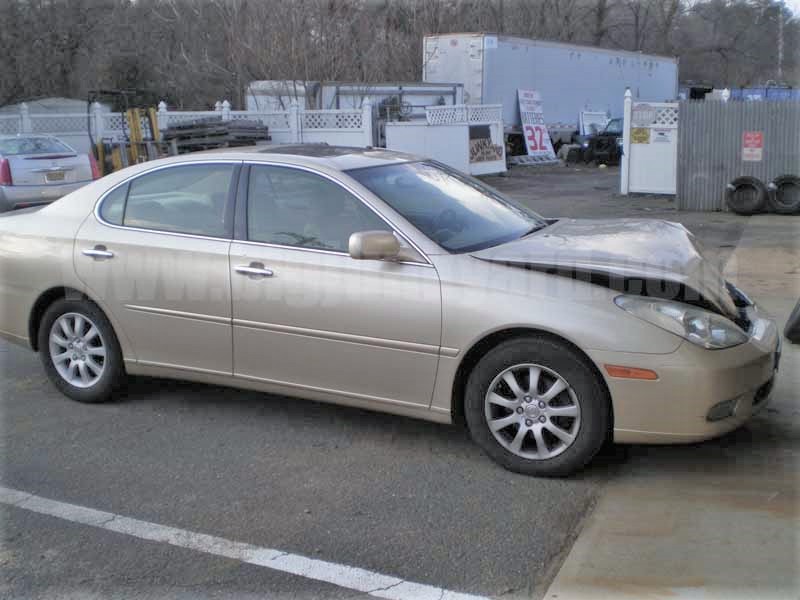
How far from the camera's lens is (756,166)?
15.3 meters

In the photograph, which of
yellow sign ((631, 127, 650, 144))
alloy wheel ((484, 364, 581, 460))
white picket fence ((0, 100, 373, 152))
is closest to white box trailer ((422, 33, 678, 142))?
white picket fence ((0, 100, 373, 152))

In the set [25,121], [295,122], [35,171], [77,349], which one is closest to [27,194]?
[35,171]

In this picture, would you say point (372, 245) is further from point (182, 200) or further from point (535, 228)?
point (182, 200)

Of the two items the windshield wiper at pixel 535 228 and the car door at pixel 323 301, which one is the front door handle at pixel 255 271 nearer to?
the car door at pixel 323 301

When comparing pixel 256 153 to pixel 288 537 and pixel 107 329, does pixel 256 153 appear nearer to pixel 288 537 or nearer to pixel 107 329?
pixel 107 329

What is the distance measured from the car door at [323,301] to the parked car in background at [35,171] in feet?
36.1

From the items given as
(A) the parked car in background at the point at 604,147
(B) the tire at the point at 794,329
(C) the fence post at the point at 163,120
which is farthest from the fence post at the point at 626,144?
(C) the fence post at the point at 163,120

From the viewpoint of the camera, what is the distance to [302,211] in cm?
499

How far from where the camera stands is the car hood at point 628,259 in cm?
436

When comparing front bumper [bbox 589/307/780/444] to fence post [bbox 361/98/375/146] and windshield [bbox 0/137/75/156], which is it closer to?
windshield [bbox 0/137/75/156]

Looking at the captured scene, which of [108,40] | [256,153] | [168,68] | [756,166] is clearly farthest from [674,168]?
[108,40]

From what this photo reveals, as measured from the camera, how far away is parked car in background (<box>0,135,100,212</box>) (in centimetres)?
1463

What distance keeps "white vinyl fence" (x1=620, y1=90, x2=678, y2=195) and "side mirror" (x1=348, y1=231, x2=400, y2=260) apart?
1344cm

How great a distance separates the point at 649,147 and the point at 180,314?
14150 millimetres
